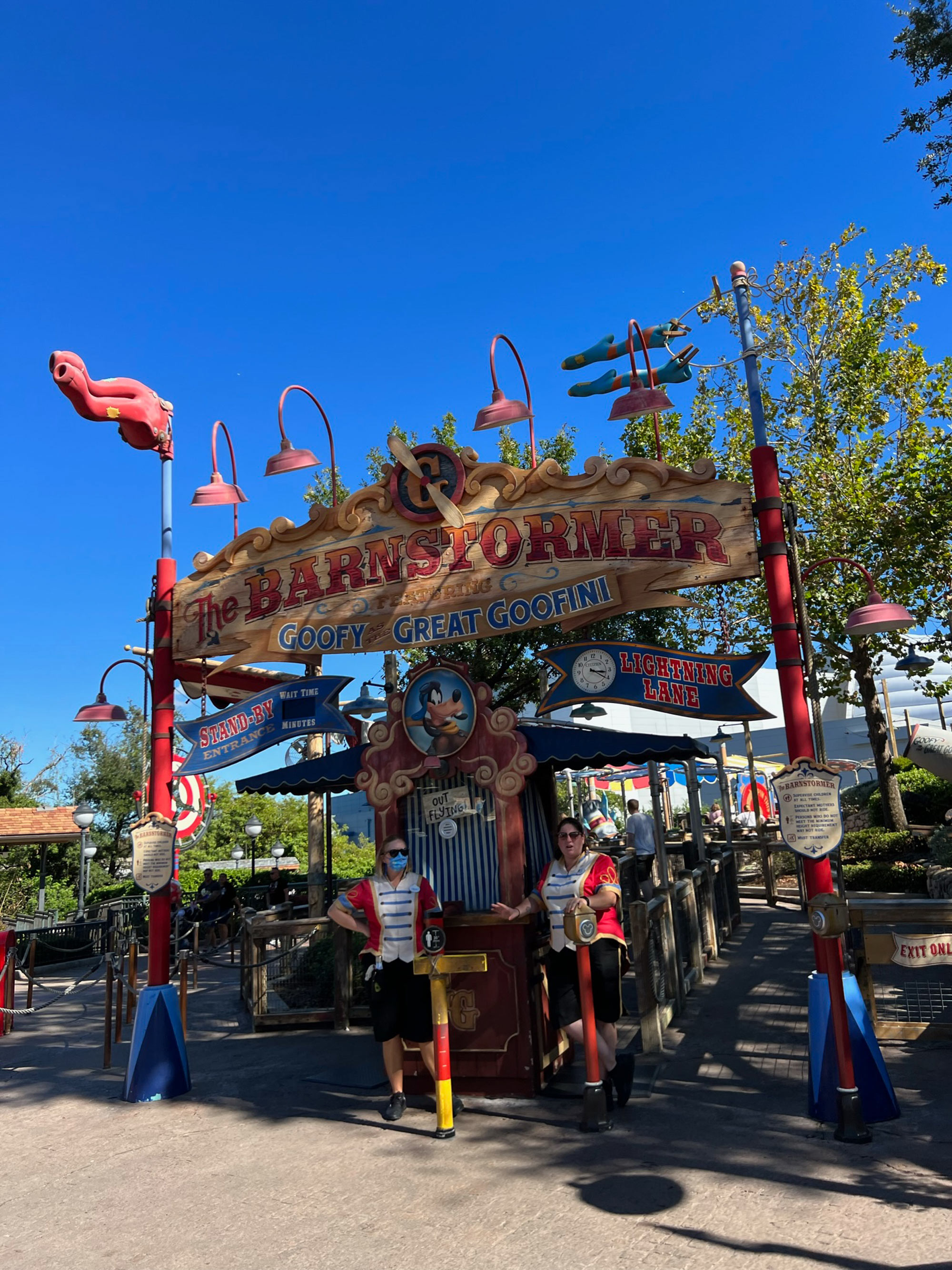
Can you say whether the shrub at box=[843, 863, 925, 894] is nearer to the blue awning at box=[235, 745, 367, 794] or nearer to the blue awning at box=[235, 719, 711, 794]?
the blue awning at box=[235, 719, 711, 794]

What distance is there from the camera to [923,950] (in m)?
6.27

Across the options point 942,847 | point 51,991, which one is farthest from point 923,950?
point 51,991

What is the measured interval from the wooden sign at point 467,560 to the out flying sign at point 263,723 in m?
0.38

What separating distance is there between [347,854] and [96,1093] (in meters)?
32.5

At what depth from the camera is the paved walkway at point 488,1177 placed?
424cm

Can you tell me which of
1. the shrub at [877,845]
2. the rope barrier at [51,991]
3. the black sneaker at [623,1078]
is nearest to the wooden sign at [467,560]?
the black sneaker at [623,1078]

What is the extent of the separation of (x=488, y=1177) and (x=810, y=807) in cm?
296

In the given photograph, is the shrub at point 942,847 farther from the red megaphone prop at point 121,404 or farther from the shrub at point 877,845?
the red megaphone prop at point 121,404

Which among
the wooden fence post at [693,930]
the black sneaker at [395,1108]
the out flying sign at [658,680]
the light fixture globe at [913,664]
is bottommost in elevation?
the black sneaker at [395,1108]

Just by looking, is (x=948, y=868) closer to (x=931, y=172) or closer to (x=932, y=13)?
(x=931, y=172)

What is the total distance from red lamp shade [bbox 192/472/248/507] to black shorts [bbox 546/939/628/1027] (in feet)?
16.4

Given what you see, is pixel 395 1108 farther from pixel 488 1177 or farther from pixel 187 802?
pixel 187 802

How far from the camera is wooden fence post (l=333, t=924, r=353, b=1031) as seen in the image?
9.44 meters

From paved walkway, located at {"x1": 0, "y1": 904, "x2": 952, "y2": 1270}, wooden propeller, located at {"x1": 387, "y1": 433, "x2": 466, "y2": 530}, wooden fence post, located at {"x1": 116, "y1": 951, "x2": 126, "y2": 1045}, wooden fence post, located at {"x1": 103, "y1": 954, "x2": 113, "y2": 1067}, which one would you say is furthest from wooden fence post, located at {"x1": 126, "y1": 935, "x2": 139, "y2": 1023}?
wooden propeller, located at {"x1": 387, "y1": 433, "x2": 466, "y2": 530}
